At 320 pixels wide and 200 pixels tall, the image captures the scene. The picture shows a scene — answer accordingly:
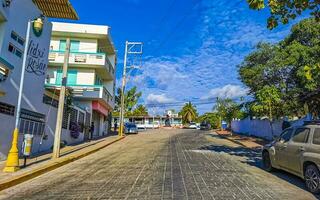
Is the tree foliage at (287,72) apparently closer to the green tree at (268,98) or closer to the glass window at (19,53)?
the green tree at (268,98)

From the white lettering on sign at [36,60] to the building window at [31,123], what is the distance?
210cm

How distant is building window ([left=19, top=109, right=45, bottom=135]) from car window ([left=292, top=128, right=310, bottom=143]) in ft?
37.5

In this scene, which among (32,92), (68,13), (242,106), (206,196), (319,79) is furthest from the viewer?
(242,106)

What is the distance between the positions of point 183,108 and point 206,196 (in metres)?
93.8

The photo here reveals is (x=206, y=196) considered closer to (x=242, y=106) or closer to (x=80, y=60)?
(x=80, y=60)

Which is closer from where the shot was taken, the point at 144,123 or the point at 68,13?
the point at 68,13

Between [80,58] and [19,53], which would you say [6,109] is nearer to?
[19,53]

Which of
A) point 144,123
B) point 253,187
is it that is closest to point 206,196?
point 253,187

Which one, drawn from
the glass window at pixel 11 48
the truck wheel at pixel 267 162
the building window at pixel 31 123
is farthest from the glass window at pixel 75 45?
the truck wheel at pixel 267 162

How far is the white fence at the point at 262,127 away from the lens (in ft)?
90.7

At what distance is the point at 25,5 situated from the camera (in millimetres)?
14508

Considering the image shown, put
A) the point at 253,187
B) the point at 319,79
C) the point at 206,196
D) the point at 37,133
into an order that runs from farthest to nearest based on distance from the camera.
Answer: the point at 319,79
the point at 37,133
the point at 253,187
the point at 206,196

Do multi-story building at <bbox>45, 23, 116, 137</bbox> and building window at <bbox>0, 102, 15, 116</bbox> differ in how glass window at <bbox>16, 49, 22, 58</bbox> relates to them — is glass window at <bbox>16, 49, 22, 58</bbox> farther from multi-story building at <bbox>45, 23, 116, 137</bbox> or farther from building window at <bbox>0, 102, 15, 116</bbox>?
multi-story building at <bbox>45, 23, 116, 137</bbox>

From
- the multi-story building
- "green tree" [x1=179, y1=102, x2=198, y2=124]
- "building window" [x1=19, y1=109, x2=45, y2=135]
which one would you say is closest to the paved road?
"building window" [x1=19, y1=109, x2=45, y2=135]
